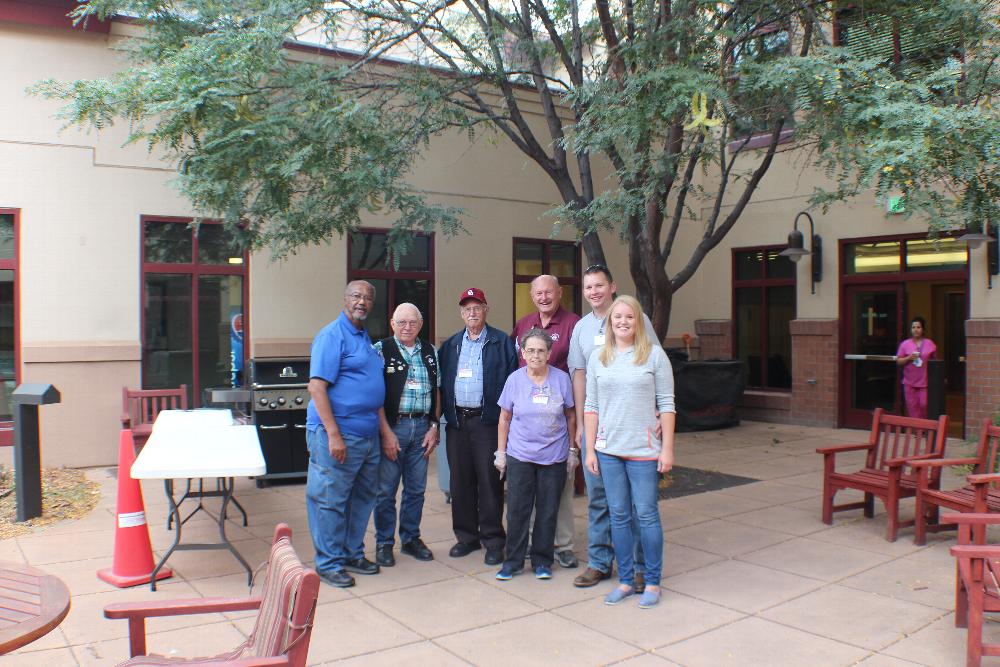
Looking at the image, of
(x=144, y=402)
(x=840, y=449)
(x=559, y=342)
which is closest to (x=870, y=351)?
(x=840, y=449)

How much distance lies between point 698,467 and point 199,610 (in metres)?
7.72

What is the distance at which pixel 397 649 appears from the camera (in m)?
4.41

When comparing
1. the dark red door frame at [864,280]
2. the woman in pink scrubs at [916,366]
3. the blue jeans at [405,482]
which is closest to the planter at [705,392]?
the dark red door frame at [864,280]

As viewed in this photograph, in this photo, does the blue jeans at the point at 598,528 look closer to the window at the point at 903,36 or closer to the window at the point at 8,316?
the window at the point at 903,36

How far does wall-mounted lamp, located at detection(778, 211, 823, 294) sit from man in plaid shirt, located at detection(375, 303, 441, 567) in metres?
8.80

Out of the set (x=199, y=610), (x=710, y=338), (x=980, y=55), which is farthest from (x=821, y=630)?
(x=710, y=338)

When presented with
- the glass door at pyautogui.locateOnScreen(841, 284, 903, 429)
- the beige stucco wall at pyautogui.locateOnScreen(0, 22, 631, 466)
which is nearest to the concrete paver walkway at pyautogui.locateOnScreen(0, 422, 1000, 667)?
the beige stucco wall at pyautogui.locateOnScreen(0, 22, 631, 466)

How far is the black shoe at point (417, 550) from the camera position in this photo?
6.06 metres

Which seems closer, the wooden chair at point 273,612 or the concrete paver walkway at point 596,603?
the wooden chair at point 273,612

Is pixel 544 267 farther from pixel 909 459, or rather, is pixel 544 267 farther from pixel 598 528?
pixel 598 528

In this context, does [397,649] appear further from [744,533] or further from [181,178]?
[181,178]

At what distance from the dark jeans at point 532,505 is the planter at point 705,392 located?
773cm

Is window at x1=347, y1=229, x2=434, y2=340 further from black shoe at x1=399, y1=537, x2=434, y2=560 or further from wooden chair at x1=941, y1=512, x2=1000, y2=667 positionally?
wooden chair at x1=941, y1=512, x2=1000, y2=667

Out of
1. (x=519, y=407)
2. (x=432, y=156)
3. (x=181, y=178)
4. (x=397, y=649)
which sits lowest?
(x=397, y=649)
